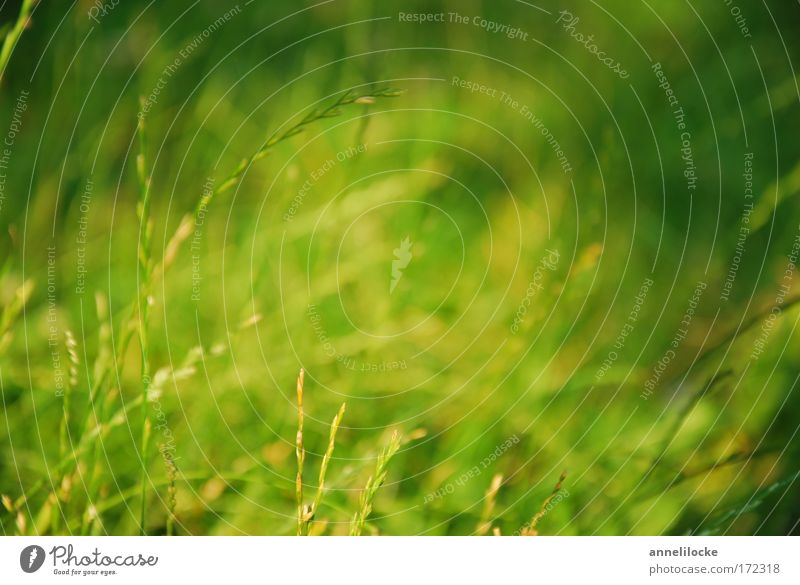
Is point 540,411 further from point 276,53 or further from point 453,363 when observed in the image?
point 276,53

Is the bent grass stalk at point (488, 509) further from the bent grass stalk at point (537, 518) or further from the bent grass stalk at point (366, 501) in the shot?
the bent grass stalk at point (366, 501)

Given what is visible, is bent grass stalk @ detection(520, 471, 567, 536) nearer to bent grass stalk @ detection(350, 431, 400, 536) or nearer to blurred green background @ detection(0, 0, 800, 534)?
blurred green background @ detection(0, 0, 800, 534)

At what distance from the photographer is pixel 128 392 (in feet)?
3.78

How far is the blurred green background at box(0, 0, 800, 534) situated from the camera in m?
1.11

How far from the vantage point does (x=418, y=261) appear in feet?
4.17

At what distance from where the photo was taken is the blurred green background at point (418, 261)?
1110 millimetres
